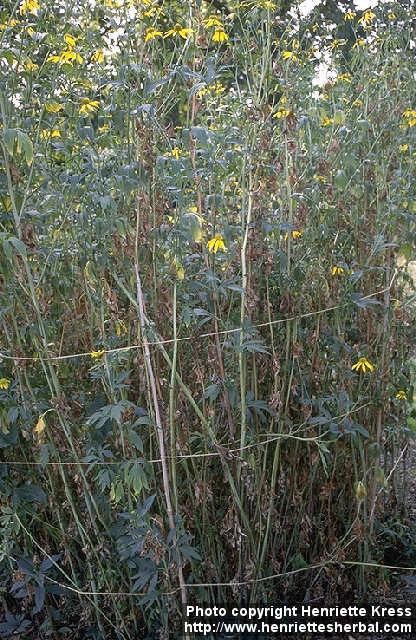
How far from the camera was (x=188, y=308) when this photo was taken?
8.16 feet

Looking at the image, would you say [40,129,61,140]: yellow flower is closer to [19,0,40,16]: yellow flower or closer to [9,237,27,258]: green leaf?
[19,0,40,16]: yellow flower

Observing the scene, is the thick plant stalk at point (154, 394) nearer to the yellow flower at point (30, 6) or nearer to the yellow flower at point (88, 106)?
the yellow flower at point (88, 106)

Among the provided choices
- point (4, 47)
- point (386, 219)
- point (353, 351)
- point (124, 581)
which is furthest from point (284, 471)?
point (4, 47)

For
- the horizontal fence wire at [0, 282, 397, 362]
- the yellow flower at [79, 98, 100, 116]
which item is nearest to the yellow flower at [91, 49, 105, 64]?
the yellow flower at [79, 98, 100, 116]

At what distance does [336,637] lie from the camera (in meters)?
3.14

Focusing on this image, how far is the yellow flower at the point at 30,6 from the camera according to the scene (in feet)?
8.19

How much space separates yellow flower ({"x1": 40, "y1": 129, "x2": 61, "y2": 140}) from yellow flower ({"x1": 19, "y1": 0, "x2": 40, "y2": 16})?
1.28 ft

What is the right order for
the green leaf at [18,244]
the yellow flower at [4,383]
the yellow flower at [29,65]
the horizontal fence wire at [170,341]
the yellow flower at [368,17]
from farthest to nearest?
the yellow flower at [368,17]
the yellow flower at [4,383]
the yellow flower at [29,65]
the horizontal fence wire at [170,341]
the green leaf at [18,244]

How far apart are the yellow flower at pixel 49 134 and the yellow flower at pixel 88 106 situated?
0.50ft

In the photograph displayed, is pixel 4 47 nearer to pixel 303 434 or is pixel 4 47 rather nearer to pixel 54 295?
pixel 54 295

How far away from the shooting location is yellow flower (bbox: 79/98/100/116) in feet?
8.39

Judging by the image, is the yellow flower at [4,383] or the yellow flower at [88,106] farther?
the yellow flower at [4,383]

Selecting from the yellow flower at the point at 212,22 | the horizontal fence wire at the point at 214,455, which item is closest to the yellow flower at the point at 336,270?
the horizontal fence wire at the point at 214,455

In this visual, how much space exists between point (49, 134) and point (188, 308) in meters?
0.85
